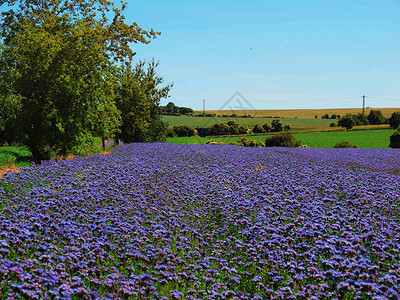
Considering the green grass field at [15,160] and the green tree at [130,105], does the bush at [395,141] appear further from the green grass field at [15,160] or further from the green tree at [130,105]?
the green grass field at [15,160]

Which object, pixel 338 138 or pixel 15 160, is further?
pixel 338 138

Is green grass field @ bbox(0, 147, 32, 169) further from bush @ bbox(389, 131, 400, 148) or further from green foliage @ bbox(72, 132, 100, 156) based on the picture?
bush @ bbox(389, 131, 400, 148)

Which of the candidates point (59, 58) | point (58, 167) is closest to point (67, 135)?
point (59, 58)

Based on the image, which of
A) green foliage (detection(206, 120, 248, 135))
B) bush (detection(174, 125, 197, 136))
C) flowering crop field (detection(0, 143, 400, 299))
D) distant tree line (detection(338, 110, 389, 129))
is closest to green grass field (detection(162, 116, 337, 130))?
distant tree line (detection(338, 110, 389, 129))

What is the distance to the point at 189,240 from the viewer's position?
6105 mm

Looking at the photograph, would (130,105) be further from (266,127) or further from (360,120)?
(360,120)

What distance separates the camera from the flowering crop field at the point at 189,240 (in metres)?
4.46

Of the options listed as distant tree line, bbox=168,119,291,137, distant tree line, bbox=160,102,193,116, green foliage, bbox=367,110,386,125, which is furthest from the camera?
distant tree line, bbox=160,102,193,116

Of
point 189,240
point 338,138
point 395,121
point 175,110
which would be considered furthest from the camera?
point 175,110

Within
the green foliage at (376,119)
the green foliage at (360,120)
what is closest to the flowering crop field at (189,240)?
the green foliage at (360,120)

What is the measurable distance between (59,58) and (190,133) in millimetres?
45131

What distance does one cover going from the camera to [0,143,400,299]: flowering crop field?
4465 millimetres

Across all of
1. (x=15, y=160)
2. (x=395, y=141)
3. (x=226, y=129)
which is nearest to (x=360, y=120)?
(x=226, y=129)

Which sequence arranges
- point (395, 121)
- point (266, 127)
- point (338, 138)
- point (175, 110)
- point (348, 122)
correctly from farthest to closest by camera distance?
point (175, 110), point (348, 122), point (395, 121), point (266, 127), point (338, 138)
